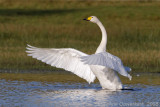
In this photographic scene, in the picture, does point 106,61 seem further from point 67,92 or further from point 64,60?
point 64,60

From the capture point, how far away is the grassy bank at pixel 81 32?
14.8m

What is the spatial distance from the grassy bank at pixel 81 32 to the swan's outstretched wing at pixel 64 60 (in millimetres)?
2933

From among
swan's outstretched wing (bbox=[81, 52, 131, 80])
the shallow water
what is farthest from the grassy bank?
swan's outstretched wing (bbox=[81, 52, 131, 80])

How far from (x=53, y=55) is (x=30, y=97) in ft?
5.96

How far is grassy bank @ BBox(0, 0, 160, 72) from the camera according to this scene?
14773 millimetres

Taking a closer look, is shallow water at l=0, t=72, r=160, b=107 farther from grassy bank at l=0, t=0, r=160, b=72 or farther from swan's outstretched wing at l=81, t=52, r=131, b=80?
grassy bank at l=0, t=0, r=160, b=72

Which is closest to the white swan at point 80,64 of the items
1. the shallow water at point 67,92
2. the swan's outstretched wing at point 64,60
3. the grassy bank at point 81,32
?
the swan's outstretched wing at point 64,60

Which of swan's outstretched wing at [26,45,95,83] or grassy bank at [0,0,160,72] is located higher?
grassy bank at [0,0,160,72]

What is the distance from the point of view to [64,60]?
11195 mm

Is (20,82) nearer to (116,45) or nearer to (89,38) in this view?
(116,45)

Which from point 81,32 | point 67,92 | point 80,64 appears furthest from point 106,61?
point 81,32

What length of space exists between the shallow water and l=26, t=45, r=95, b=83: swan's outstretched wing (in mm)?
312

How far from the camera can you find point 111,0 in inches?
1490

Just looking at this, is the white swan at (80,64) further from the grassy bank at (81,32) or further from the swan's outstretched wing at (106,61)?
the grassy bank at (81,32)
